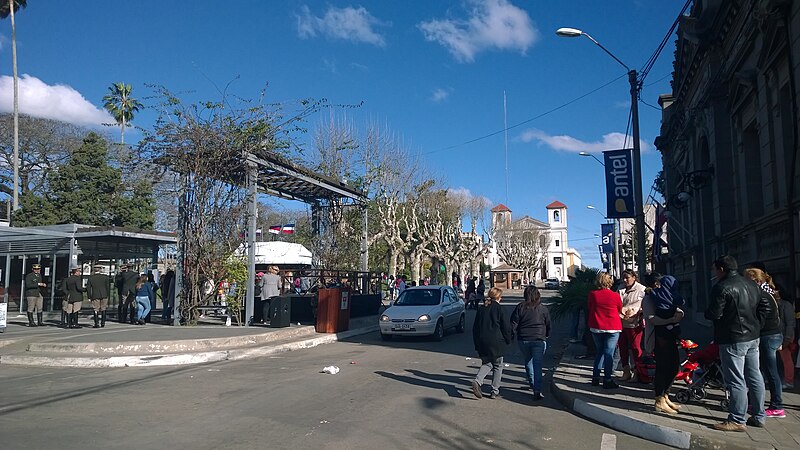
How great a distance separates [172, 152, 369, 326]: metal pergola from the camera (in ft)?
56.7

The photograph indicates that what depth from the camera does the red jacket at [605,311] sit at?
29.1 ft

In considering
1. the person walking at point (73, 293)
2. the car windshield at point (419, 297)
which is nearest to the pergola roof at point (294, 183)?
the car windshield at point (419, 297)

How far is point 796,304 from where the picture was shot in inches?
360

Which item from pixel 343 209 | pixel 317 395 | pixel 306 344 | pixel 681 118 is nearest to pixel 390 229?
pixel 343 209

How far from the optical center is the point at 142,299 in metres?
18.0

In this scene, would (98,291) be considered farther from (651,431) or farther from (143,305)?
(651,431)

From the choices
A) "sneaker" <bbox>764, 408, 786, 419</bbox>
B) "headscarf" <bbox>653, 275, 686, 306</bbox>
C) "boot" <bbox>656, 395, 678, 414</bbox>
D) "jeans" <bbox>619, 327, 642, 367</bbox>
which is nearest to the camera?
"sneaker" <bbox>764, 408, 786, 419</bbox>

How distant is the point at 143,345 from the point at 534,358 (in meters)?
8.36

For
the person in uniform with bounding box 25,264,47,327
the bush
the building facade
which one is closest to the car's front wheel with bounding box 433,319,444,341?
the bush

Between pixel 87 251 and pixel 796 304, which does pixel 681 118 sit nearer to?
pixel 796 304

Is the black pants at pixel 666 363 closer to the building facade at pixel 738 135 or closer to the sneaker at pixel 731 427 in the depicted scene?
the sneaker at pixel 731 427

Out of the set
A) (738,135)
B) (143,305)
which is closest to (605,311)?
(738,135)

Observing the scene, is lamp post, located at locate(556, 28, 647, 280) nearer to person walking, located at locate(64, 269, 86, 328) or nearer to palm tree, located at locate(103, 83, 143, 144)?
person walking, located at locate(64, 269, 86, 328)

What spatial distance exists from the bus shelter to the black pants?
1730 centimetres
